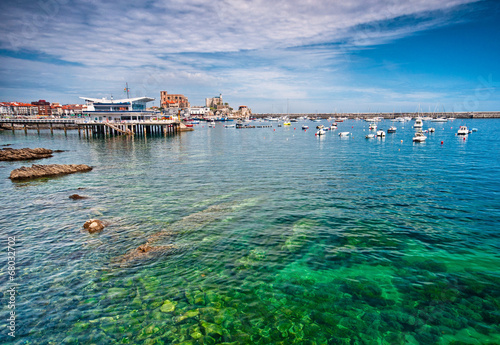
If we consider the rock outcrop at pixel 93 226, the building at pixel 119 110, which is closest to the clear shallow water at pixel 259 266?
the rock outcrop at pixel 93 226

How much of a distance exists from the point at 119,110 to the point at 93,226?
362 ft

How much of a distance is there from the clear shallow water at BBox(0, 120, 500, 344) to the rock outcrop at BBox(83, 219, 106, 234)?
0.44 m

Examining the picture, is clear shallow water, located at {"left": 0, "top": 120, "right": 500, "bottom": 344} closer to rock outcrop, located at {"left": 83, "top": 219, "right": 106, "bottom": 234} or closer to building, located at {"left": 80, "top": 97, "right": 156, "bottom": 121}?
rock outcrop, located at {"left": 83, "top": 219, "right": 106, "bottom": 234}

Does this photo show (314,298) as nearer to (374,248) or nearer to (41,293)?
(374,248)

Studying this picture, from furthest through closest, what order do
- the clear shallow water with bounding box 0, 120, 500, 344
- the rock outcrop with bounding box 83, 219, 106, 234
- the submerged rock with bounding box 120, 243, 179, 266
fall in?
the rock outcrop with bounding box 83, 219, 106, 234
the submerged rock with bounding box 120, 243, 179, 266
the clear shallow water with bounding box 0, 120, 500, 344

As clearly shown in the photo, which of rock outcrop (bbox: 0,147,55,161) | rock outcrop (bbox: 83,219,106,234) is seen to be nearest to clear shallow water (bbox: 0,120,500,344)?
rock outcrop (bbox: 83,219,106,234)

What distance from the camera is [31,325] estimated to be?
1036cm

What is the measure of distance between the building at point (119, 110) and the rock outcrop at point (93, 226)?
101 meters

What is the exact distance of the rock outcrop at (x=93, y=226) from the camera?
60.6 feet

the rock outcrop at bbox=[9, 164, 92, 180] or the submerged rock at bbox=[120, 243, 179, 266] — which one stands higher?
the rock outcrop at bbox=[9, 164, 92, 180]

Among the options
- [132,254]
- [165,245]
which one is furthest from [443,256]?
[132,254]

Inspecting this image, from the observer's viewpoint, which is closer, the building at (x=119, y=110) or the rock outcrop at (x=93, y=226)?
the rock outcrop at (x=93, y=226)

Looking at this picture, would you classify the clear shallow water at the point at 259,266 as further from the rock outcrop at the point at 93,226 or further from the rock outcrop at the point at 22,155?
the rock outcrop at the point at 22,155

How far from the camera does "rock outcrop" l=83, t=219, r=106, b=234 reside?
727 inches
